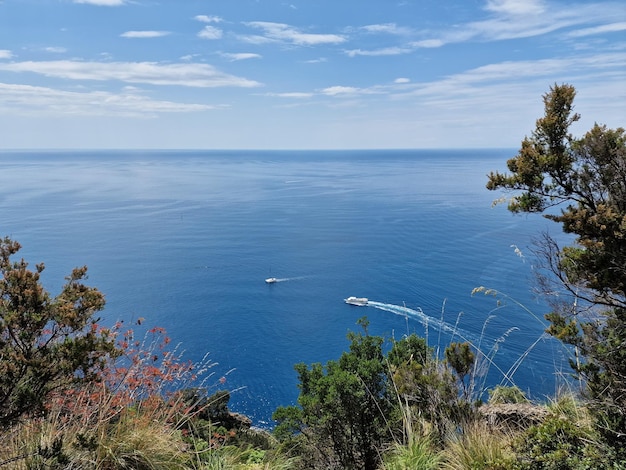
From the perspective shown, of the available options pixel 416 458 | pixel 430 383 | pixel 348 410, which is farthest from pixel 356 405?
pixel 416 458

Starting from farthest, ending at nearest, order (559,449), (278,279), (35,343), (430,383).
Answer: (278,279) → (430,383) → (559,449) → (35,343)

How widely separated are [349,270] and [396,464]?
42.6 m

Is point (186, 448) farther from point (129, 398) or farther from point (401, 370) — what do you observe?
point (401, 370)

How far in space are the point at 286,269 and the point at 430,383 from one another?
42.1 metres

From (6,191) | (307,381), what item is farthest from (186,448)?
(6,191)

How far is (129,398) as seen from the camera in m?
3.92

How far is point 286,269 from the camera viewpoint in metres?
46.7

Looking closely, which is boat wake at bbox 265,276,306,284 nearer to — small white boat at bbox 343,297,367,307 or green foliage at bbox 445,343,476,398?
small white boat at bbox 343,297,367,307

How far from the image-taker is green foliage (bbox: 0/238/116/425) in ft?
9.18

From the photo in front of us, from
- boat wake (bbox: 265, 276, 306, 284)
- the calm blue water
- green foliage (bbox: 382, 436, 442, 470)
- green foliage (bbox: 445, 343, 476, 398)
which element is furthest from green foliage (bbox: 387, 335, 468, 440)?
boat wake (bbox: 265, 276, 306, 284)

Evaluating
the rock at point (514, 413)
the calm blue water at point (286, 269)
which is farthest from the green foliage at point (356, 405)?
the calm blue water at point (286, 269)

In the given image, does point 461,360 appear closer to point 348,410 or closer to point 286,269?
point 348,410

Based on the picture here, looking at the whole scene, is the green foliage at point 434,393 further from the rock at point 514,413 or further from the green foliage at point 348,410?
the green foliage at point 348,410

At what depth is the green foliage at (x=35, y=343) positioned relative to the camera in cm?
280
